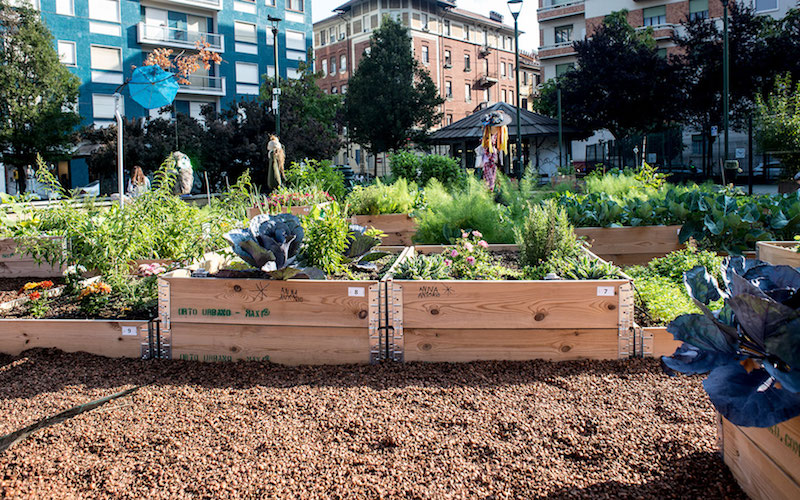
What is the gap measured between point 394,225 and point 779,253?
4.25 metres

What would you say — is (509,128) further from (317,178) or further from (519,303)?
(519,303)

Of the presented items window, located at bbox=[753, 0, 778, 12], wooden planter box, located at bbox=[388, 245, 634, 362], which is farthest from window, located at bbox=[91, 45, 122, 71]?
window, located at bbox=[753, 0, 778, 12]

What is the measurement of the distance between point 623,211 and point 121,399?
489 cm

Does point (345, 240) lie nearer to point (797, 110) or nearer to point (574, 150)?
point (797, 110)

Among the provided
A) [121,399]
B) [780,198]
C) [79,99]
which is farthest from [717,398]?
→ [79,99]

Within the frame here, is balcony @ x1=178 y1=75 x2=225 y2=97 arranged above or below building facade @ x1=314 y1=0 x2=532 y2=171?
below

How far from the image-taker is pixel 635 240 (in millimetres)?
5980

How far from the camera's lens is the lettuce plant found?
163 centimetres

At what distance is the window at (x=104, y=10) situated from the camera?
102 ft

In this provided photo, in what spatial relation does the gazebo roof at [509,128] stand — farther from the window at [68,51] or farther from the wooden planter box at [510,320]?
the wooden planter box at [510,320]

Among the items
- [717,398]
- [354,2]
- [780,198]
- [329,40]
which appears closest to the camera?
[717,398]

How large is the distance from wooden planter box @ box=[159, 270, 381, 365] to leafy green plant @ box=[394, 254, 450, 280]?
31cm

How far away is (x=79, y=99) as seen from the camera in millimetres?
31469

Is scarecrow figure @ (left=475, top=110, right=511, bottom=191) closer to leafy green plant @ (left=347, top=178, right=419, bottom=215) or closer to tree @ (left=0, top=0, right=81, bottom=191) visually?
leafy green plant @ (left=347, top=178, right=419, bottom=215)
